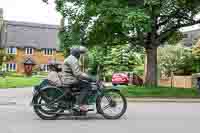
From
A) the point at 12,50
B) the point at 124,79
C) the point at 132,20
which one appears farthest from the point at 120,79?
the point at 12,50

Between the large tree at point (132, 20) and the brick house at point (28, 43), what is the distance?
6188cm

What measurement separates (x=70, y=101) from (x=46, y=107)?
2.02ft

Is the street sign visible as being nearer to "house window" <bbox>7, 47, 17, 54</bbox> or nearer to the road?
the road

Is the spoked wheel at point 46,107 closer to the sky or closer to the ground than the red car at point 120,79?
closer to the ground

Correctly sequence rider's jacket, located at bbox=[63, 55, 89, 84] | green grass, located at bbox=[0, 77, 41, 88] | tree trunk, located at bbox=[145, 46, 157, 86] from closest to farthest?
rider's jacket, located at bbox=[63, 55, 89, 84]
tree trunk, located at bbox=[145, 46, 157, 86]
green grass, located at bbox=[0, 77, 41, 88]

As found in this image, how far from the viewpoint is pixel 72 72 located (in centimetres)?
1267

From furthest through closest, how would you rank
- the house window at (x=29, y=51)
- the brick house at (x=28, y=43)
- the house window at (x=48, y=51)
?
1. the house window at (x=48, y=51)
2. the house window at (x=29, y=51)
3. the brick house at (x=28, y=43)

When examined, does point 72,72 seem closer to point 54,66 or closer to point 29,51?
point 54,66

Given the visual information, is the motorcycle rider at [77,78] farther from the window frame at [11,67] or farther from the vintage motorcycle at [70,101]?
the window frame at [11,67]

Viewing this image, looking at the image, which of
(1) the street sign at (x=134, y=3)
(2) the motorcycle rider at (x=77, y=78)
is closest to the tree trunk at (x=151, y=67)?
(1) the street sign at (x=134, y=3)

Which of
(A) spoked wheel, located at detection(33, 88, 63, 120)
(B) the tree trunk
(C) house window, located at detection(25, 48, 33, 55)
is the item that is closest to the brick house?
(C) house window, located at detection(25, 48, 33, 55)

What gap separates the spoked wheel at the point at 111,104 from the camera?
42.0ft

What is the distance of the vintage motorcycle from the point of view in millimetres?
12461

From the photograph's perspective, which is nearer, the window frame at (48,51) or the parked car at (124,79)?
the parked car at (124,79)
